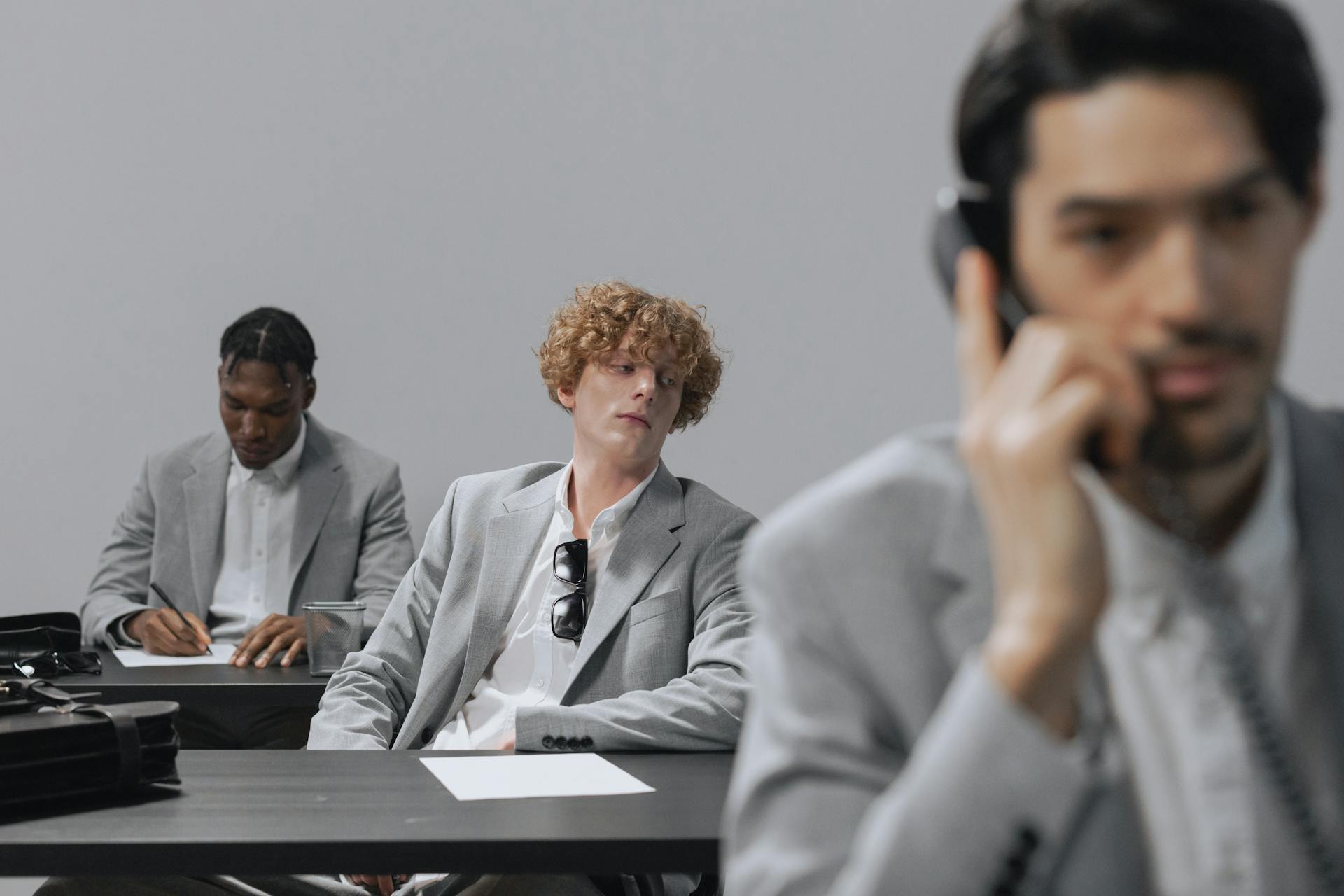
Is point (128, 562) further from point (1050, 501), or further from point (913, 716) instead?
point (1050, 501)

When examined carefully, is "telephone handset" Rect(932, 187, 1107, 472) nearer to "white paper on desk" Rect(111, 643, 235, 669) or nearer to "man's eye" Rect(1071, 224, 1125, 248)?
"man's eye" Rect(1071, 224, 1125, 248)

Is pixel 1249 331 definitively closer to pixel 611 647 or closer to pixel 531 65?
pixel 611 647

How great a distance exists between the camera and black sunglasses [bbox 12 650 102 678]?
221 centimetres

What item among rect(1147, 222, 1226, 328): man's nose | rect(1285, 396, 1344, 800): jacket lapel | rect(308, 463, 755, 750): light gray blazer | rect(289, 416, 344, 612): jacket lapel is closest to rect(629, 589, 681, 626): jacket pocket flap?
rect(308, 463, 755, 750): light gray blazer

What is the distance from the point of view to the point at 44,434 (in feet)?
14.1

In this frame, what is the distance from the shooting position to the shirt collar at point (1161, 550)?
748mm

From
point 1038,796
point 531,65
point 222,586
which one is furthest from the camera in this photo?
point 531,65

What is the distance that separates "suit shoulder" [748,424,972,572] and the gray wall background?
3.04 metres

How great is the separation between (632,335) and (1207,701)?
189 centimetres

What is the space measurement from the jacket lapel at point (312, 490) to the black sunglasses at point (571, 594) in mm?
1550

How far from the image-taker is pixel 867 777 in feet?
2.50

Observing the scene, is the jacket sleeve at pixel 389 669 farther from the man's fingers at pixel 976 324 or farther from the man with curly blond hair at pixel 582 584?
the man's fingers at pixel 976 324

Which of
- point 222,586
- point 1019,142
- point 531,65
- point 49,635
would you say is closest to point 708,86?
point 531,65

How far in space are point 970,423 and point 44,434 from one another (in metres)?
4.30
